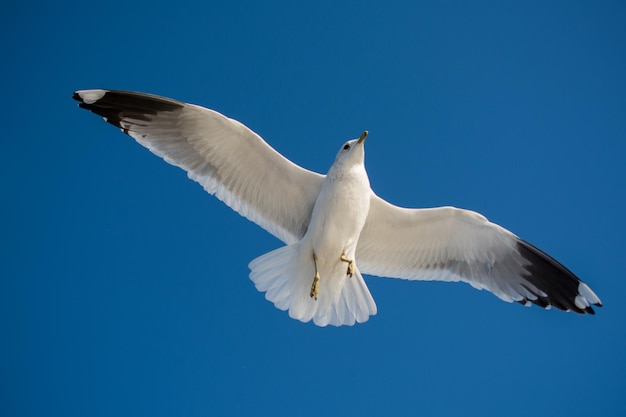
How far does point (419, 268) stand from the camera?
462 centimetres

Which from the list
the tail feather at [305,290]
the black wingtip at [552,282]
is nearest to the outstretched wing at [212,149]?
the tail feather at [305,290]

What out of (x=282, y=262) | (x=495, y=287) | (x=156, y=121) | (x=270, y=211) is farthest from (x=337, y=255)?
(x=156, y=121)

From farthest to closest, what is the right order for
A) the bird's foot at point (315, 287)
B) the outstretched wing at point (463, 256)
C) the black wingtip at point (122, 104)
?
the outstretched wing at point (463, 256)
the black wingtip at point (122, 104)
the bird's foot at point (315, 287)

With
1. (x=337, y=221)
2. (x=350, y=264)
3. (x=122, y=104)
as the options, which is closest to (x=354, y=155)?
(x=337, y=221)

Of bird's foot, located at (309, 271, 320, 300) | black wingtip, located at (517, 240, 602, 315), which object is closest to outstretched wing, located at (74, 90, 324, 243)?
bird's foot, located at (309, 271, 320, 300)

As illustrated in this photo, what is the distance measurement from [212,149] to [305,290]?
1097 mm

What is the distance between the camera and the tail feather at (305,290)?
405 centimetres

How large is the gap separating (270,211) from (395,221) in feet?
2.83

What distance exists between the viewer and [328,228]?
4.09 metres

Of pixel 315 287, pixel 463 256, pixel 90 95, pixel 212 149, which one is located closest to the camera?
pixel 315 287

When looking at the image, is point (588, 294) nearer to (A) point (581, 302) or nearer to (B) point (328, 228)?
(A) point (581, 302)

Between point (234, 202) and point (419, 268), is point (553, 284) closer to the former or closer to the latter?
point (419, 268)

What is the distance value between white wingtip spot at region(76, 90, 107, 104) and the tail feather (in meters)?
1.45

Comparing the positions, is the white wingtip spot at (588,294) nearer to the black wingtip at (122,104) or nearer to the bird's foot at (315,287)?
the bird's foot at (315,287)
